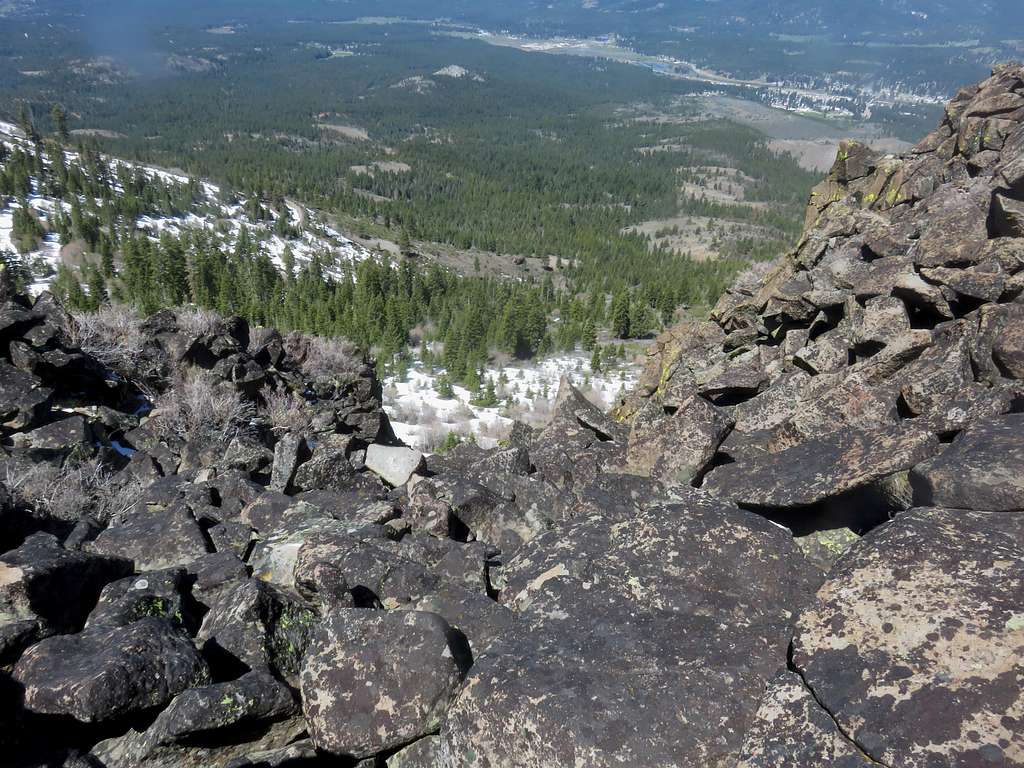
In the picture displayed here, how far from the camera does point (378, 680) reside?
15.7 feet

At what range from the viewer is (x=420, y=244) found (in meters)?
123

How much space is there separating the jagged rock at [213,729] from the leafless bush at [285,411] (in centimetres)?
1476

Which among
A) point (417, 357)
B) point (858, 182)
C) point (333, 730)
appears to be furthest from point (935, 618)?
point (417, 357)

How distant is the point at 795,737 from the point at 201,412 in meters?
17.2

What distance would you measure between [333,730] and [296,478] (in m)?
7.22

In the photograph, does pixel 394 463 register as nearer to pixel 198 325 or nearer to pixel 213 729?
pixel 213 729

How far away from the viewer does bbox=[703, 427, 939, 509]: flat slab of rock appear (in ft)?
19.1

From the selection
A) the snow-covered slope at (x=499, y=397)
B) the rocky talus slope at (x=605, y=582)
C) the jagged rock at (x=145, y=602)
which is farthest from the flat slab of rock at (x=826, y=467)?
the snow-covered slope at (x=499, y=397)

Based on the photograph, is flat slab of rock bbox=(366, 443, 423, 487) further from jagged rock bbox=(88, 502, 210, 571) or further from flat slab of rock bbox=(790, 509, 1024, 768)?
flat slab of rock bbox=(790, 509, 1024, 768)

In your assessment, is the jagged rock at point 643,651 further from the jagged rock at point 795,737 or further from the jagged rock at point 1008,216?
the jagged rock at point 1008,216

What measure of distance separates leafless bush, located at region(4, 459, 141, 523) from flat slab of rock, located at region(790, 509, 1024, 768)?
407 inches

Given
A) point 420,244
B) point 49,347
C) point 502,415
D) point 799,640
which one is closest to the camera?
point 799,640

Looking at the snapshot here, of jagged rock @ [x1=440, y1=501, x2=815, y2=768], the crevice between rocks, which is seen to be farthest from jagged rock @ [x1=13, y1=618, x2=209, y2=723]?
the crevice between rocks

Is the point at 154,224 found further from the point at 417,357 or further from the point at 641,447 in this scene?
the point at 641,447
